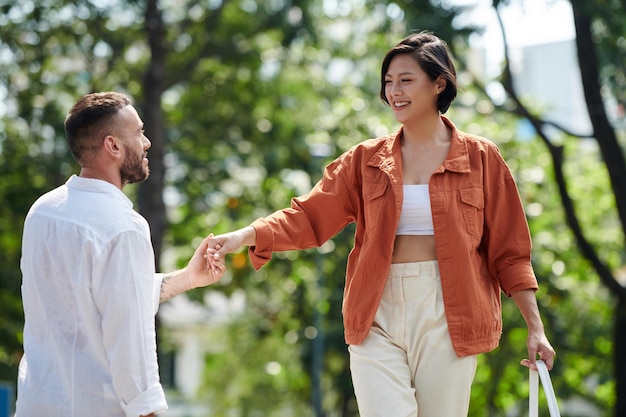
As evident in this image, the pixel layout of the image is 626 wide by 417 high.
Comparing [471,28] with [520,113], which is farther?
[520,113]

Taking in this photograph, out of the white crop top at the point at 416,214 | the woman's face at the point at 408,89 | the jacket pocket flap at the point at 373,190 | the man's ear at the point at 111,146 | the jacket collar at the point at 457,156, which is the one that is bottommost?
the white crop top at the point at 416,214

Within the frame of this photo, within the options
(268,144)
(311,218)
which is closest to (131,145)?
(311,218)

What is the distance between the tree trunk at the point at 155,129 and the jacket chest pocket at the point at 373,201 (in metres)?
9.32

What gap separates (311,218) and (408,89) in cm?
61

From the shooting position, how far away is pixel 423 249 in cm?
358

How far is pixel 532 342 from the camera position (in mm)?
3559

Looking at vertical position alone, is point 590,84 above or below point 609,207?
above

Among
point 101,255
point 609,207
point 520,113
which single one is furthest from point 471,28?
point 609,207

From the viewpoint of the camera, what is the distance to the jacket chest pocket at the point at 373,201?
3.61 metres

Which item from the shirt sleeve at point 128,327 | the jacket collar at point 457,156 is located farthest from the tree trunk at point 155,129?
the shirt sleeve at point 128,327

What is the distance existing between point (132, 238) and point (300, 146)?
43.1 feet

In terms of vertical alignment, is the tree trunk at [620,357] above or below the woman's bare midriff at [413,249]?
below

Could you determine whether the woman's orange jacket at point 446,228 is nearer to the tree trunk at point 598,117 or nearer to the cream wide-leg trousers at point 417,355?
the cream wide-leg trousers at point 417,355

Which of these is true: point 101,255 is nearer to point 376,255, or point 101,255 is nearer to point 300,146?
point 376,255
